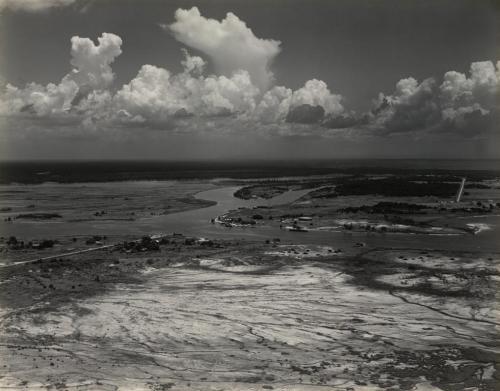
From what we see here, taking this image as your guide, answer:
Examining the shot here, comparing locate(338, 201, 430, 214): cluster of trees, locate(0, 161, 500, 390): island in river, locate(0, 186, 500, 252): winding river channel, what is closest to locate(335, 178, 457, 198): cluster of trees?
locate(338, 201, 430, 214): cluster of trees

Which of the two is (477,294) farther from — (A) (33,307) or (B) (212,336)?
(A) (33,307)

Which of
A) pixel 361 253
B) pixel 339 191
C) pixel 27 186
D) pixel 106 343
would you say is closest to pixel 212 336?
pixel 106 343

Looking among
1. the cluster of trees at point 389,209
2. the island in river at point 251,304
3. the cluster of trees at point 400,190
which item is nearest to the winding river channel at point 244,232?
the island in river at point 251,304

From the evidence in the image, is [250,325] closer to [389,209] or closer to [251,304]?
[251,304]

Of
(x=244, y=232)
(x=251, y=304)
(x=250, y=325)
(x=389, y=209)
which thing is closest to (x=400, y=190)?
(x=389, y=209)

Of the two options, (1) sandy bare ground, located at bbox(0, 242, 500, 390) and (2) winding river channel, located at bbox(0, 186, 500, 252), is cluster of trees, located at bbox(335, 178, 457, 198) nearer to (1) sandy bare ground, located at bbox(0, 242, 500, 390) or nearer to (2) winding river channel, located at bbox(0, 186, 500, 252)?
(2) winding river channel, located at bbox(0, 186, 500, 252)

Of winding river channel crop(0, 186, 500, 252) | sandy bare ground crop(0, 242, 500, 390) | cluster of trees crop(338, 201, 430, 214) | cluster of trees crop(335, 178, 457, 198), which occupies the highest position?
cluster of trees crop(335, 178, 457, 198)
